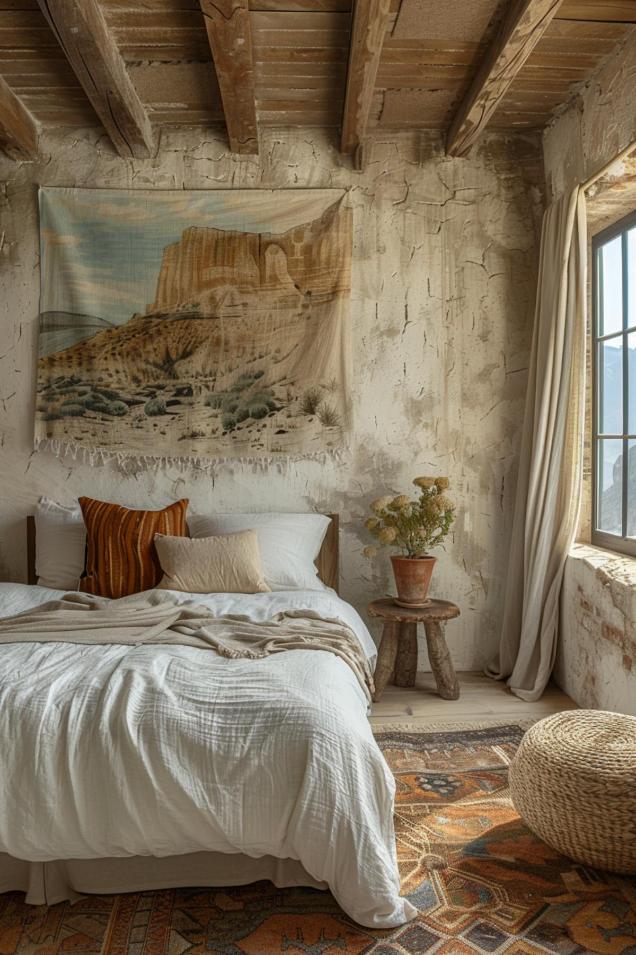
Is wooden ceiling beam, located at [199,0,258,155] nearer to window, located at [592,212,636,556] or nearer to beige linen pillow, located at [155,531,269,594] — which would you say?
window, located at [592,212,636,556]

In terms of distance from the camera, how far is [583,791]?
2.03 m

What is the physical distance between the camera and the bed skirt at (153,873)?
198 centimetres

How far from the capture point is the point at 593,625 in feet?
10.8

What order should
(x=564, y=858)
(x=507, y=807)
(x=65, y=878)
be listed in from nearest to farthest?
(x=65, y=878), (x=564, y=858), (x=507, y=807)

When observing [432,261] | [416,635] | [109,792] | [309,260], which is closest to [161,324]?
[309,260]

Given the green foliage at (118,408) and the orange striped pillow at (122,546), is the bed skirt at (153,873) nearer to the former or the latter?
the orange striped pillow at (122,546)

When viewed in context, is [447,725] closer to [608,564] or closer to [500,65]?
[608,564]

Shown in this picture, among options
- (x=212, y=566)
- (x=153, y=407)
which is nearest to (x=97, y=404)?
(x=153, y=407)

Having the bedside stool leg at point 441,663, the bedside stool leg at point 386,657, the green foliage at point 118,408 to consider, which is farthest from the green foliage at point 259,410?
the bedside stool leg at point 441,663

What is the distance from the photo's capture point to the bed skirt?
1.98 m

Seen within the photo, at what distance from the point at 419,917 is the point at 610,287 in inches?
109

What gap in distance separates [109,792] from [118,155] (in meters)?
3.18

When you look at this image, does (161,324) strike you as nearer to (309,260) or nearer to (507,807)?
(309,260)

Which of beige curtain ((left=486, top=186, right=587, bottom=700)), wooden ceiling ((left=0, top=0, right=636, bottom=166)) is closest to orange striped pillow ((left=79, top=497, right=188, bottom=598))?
beige curtain ((left=486, top=186, right=587, bottom=700))
